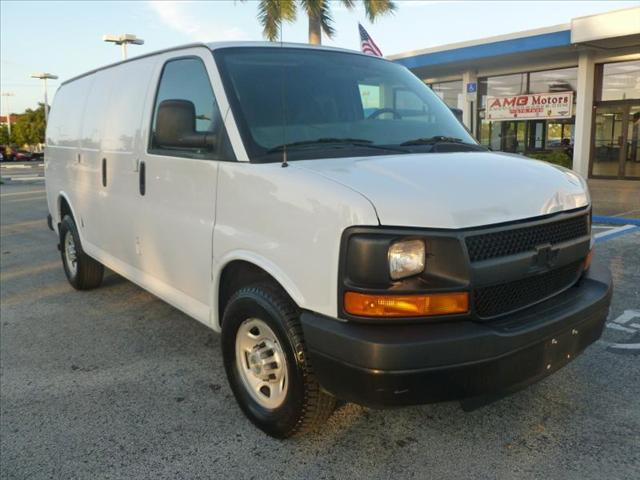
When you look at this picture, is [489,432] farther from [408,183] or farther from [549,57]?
[549,57]

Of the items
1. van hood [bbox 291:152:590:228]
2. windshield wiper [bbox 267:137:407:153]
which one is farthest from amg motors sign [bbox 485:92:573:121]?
windshield wiper [bbox 267:137:407:153]

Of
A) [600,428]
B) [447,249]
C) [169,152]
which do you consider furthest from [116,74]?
A: [600,428]

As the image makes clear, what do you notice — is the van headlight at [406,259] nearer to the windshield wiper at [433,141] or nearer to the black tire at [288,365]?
the black tire at [288,365]

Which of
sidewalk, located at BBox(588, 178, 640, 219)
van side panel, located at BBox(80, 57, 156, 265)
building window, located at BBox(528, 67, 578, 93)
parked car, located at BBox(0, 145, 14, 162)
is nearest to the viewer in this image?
van side panel, located at BBox(80, 57, 156, 265)

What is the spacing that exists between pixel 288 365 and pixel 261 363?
1.11 feet

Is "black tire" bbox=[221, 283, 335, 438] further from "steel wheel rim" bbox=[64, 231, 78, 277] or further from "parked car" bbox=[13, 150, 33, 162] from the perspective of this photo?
"parked car" bbox=[13, 150, 33, 162]

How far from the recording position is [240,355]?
10.3 ft

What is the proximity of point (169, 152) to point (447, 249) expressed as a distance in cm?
209

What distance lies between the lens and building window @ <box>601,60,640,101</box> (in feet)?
53.8

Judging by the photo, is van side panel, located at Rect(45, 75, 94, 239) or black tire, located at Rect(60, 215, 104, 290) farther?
black tire, located at Rect(60, 215, 104, 290)

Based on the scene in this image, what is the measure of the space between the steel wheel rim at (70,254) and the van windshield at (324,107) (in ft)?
11.3

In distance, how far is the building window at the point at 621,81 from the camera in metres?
16.4

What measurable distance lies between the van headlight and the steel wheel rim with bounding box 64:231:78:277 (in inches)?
176

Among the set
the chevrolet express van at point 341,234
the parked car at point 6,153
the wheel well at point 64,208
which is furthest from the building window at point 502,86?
the parked car at point 6,153
